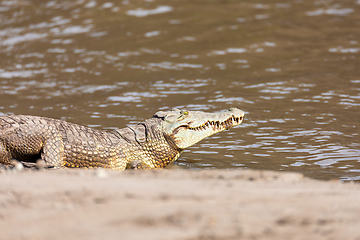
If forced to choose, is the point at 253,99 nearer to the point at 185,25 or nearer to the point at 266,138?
the point at 266,138

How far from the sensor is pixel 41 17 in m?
14.8

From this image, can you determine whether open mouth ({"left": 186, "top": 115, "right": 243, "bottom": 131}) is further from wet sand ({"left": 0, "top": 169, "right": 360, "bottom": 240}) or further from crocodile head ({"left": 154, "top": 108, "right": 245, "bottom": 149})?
wet sand ({"left": 0, "top": 169, "right": 360, "bottom": 240})

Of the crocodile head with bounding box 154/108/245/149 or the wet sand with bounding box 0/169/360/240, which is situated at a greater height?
the wet sand with bounding box 0/169/360/240

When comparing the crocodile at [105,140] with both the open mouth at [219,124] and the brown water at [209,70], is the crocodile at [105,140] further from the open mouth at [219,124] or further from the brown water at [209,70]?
the brown water at [209,70]

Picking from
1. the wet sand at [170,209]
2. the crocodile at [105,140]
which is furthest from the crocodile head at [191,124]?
the wet sand at [170,209]

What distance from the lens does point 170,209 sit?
2672 millimetres

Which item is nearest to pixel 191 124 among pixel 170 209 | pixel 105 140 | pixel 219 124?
pixel 219 124

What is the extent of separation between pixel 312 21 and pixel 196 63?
4655 mm

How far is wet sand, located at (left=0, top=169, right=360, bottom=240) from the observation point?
2.43 m

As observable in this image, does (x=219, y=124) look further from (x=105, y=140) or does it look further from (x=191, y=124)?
(x=105, y=140)

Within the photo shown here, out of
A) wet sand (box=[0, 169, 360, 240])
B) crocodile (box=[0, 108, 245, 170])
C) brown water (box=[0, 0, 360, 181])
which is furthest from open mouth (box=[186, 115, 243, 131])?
wet sand (box=[0, 169, 360, 240])

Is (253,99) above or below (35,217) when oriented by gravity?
below

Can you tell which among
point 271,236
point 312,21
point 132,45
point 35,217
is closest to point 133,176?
point 35,217

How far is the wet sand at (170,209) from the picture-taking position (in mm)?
2430
